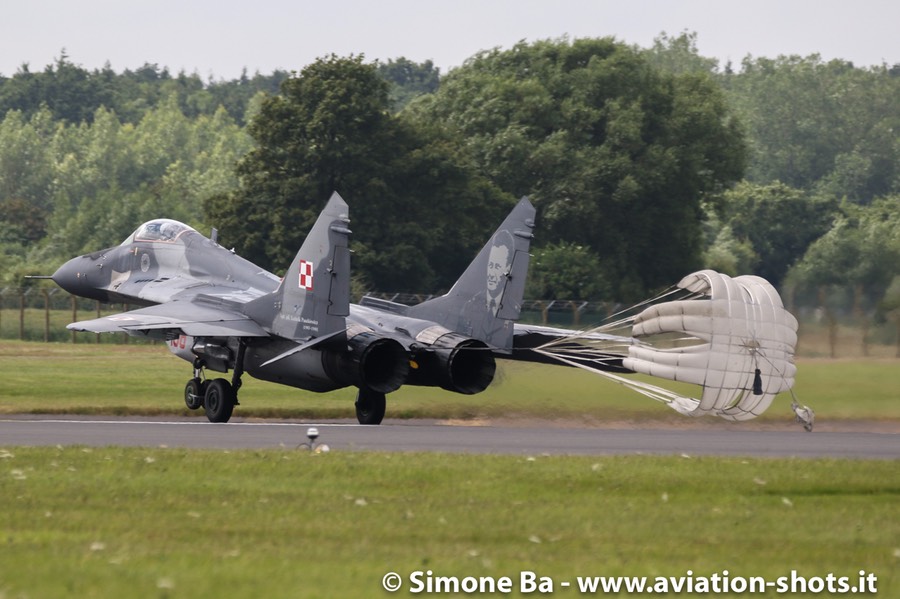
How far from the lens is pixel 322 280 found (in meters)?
23.1

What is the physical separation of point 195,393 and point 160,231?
4324mm

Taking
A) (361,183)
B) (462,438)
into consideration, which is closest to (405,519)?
(462,438)

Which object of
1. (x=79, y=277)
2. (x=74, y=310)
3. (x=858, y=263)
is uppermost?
(x=858, y=263)

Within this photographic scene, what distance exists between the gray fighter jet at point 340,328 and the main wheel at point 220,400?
0.7 inches

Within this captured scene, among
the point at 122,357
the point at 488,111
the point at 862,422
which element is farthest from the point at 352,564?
the point at 488,111

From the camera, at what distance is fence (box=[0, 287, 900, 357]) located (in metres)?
25.7

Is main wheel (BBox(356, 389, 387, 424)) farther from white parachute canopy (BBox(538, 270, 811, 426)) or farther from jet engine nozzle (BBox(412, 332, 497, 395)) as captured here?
white parachute canopy (BBox(538, 270, 811, 426))

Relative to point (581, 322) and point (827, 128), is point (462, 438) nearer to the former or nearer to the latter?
point (581, 322)

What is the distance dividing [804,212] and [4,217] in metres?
46.6

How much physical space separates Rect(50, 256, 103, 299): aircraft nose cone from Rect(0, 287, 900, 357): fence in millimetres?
9081

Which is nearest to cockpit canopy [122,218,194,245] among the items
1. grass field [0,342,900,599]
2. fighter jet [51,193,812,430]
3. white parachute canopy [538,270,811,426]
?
fighter jet [51,193,812,430]

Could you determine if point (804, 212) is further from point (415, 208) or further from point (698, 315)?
point (698, 315)

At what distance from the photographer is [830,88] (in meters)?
152

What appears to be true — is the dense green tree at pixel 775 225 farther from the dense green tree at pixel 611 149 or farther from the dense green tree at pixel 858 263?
the dense green tree at pixel 858 263
